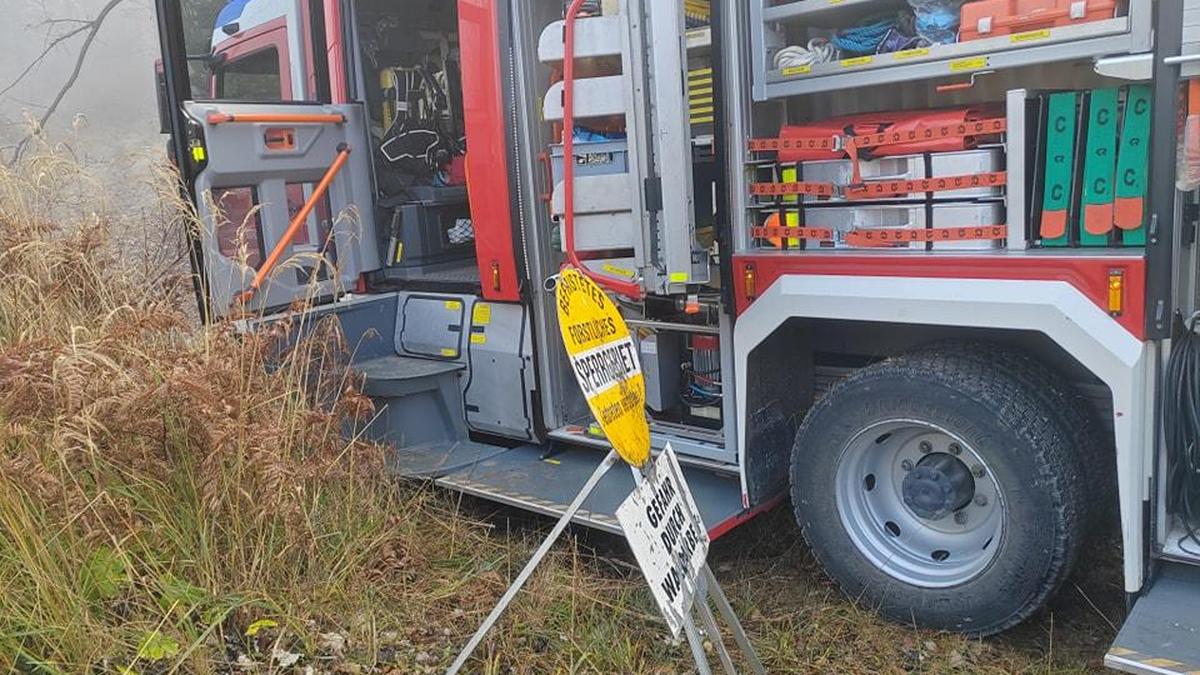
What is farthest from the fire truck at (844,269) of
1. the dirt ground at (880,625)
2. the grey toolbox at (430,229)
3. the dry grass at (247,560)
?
the grey toolbox at (430,229)

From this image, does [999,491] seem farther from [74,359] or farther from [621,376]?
[74,359]

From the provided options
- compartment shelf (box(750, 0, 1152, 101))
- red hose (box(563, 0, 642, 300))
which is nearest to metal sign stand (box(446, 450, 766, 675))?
red hose (box(563, 0, 642, 300))

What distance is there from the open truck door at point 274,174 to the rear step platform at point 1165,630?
2982 mm

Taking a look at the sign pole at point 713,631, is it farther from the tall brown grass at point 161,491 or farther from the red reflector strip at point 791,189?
the red reflector strip at point 791,189

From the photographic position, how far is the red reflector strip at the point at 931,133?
317 centimetres

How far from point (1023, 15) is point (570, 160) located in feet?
5.16

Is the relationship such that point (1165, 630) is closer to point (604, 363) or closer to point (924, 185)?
point (924, 185)

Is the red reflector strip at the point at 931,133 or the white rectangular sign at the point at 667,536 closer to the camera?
the white rectangular sign at the point at 667,536

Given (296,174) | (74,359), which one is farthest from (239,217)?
(74,359)

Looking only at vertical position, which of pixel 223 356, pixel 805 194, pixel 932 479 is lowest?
pixel 932 479

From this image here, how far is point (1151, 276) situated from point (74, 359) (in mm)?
3204

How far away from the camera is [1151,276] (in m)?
2.79

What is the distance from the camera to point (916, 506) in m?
3.43

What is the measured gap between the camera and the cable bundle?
2898 mm
